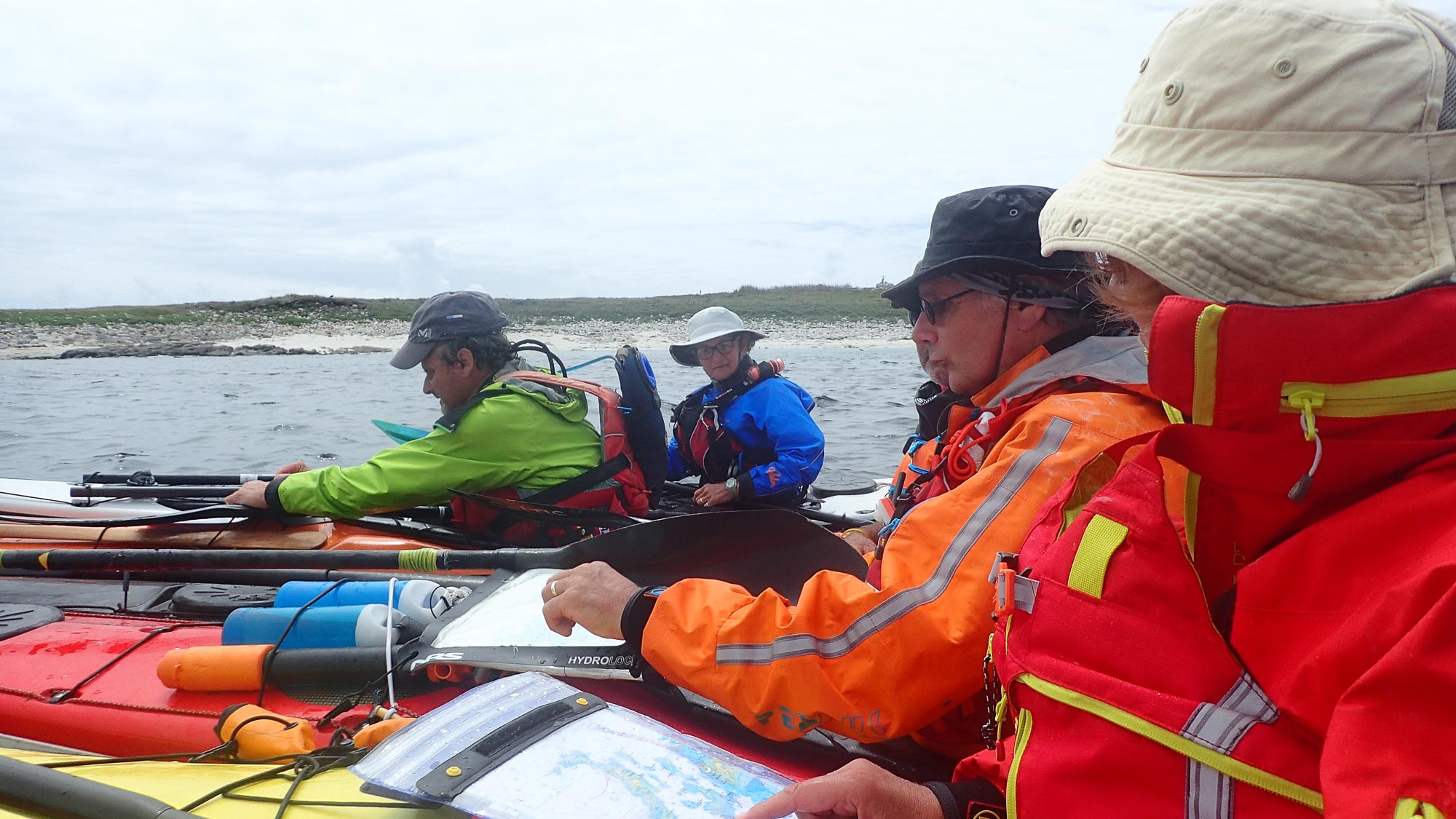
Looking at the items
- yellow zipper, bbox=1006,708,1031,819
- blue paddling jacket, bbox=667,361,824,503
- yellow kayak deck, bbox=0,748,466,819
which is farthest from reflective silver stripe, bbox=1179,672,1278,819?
blue paddling jacket, bbox=667,361,824,503

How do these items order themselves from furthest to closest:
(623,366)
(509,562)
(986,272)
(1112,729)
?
(623,366), (509,562), (986,272), (1112,729)

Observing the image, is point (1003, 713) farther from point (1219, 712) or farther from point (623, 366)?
point (623, 366)

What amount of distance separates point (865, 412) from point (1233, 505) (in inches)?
505

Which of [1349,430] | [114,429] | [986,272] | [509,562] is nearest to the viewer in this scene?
[1349,430]

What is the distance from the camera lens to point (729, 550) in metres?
2.32

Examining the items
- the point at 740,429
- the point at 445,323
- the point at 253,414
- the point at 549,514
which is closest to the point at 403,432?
the point at 445,323

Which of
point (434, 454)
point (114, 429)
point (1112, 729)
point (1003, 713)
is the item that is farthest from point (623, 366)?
point (114, 429)

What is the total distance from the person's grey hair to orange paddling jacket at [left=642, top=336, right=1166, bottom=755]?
2.85 meters

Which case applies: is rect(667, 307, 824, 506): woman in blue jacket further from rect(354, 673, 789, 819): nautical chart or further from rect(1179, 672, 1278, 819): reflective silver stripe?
rect(1179, 672, 1278, 819): reflective silver stripe

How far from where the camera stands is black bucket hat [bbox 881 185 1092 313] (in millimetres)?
1763

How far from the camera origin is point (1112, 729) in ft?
3.18

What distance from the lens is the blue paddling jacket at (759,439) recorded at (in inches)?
213

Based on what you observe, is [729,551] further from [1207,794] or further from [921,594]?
[1207,794]

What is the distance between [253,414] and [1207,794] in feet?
55.9
